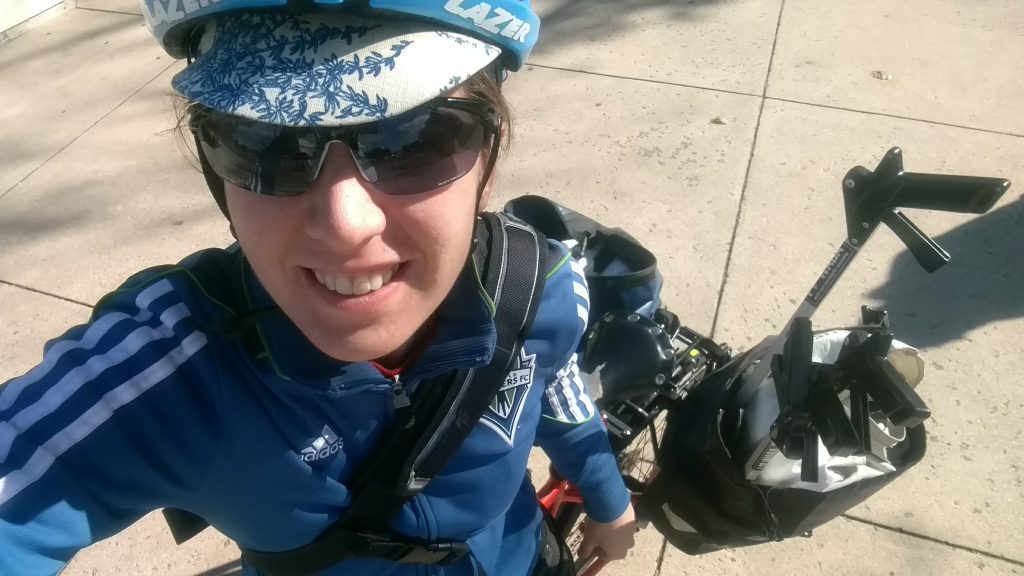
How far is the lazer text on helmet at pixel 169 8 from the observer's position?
911 mm

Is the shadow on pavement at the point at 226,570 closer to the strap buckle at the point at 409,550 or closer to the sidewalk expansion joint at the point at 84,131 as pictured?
the strap buckle at the point at 409,550

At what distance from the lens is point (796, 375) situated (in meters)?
1.25

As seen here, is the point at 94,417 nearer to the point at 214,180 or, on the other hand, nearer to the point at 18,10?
the point at 214,180

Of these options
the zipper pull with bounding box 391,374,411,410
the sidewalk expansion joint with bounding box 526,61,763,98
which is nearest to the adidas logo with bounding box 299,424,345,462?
the zipper pull with bounding box 391,374,411,410

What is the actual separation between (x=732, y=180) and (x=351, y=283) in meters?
2.79

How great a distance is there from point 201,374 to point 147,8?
50cm

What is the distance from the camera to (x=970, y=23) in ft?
14.6

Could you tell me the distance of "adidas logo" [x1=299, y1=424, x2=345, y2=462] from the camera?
1118 millimetres

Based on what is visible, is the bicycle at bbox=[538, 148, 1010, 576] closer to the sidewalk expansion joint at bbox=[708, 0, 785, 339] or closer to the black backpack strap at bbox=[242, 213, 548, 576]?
the black backpack strap at bbox=[242, 213, 548, 576]

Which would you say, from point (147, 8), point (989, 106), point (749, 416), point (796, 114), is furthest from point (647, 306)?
point (989, 106)

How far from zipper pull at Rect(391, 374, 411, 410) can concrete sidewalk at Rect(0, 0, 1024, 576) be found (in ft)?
4.35

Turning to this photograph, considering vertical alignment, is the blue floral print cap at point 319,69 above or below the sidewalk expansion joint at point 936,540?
above

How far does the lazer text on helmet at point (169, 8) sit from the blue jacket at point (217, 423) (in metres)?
0.35

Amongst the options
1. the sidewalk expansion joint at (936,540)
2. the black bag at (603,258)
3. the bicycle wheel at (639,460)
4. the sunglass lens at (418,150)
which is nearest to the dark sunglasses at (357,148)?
the sunglass lens at (418,150)
